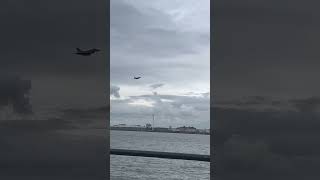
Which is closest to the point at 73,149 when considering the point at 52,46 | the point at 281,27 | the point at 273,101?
the point at 52,46

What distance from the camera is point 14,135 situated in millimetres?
4840

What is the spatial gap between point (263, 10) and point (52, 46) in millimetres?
2080

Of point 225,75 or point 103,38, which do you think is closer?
Result: point 225,75

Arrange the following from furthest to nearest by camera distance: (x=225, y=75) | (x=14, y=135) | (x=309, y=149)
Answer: (x=14, y=135) → (x=225, y=75) → (x=309, y=149)

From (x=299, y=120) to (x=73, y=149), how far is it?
220cm

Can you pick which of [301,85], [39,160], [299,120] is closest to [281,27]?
[301,85]

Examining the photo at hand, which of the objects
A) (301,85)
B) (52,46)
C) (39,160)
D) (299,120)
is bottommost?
(39,160)

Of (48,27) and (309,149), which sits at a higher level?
(48,27)

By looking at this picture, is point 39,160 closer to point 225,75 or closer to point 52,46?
point 52,46

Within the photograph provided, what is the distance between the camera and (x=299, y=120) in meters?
4.12

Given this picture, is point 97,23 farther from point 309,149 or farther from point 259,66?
point 309,149

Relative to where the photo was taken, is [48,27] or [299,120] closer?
[299,120]

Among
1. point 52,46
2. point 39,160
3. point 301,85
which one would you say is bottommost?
point 39,160

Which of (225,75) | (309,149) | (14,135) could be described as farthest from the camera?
(14,135)
